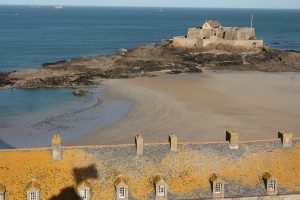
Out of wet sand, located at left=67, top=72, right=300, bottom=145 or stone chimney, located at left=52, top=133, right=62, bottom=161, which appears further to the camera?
wet sand, located at left=67, top=72, right=300, bottom=145

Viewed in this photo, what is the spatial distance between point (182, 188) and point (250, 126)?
2617 cm

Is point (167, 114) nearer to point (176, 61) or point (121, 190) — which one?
point (121, 190)

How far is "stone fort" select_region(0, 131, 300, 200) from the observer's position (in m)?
25.8

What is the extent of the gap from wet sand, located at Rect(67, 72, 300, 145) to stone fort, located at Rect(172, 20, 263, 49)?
21410mm

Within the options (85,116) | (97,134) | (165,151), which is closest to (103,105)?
(85,116)

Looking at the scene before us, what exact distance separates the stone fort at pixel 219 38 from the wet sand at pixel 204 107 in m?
21.4

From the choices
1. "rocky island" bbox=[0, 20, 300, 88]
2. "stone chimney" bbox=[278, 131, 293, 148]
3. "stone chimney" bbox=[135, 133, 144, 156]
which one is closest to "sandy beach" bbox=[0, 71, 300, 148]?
"rocky island" bbox=[0, 20, 300, 88]

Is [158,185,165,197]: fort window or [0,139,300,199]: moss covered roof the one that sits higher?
[0,139,300,199]: moss covered roof

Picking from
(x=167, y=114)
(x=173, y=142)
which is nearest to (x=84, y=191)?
(x=173, y=142)

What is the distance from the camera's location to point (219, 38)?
10912 centimetres

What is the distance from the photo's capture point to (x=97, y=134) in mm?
47875

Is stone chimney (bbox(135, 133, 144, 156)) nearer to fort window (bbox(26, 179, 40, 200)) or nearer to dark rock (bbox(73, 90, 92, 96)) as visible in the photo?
fort window (bbox(26, 179, 40, 200))

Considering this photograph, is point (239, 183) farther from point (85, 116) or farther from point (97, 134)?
point (85, 116)

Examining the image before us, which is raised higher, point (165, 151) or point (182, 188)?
point (165, 151)
